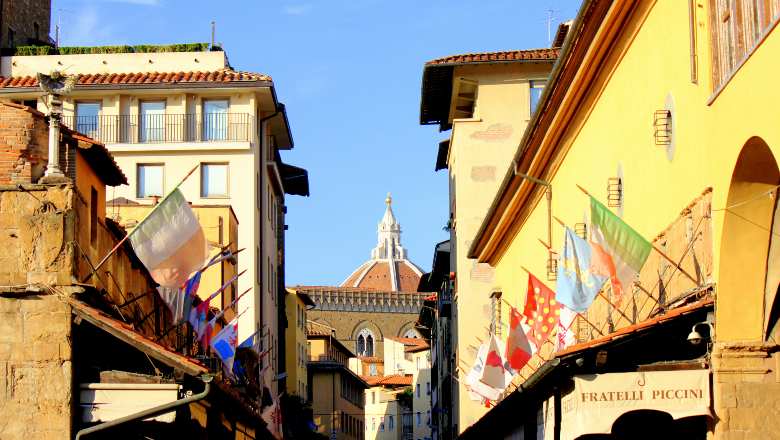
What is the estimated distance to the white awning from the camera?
53.7 ft

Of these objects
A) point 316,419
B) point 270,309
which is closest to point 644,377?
point 270,309

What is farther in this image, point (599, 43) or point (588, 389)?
point (599, 43)

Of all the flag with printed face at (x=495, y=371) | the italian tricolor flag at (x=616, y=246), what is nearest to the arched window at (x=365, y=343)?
the flag with printed face at (x=495, y=371)

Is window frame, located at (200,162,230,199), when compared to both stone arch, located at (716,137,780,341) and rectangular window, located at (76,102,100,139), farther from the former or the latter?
stone arch, located at (716,137,780,341)

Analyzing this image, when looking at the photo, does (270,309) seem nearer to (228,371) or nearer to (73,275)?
(228,371)

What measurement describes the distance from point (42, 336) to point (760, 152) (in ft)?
27.8

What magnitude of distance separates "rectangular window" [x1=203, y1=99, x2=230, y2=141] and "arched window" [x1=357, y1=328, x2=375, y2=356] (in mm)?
111911

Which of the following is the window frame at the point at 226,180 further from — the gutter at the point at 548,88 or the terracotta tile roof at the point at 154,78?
the gutter at the point at 548,88

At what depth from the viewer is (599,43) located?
74.2 ft

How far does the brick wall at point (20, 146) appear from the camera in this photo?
19281 mm

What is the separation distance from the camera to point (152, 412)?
17.5 metres

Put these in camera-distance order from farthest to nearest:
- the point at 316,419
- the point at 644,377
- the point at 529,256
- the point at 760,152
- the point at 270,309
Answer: the point at 316,419, the point at 270,309, the point at 529,256, the point at 644,377, the point at 760,152

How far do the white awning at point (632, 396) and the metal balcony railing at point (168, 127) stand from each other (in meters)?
39.3

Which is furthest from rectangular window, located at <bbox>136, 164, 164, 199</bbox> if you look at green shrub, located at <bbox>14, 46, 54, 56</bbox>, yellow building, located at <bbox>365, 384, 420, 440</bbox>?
yellow building, located at <bbox>365, 384, 420, 440</bbox>
